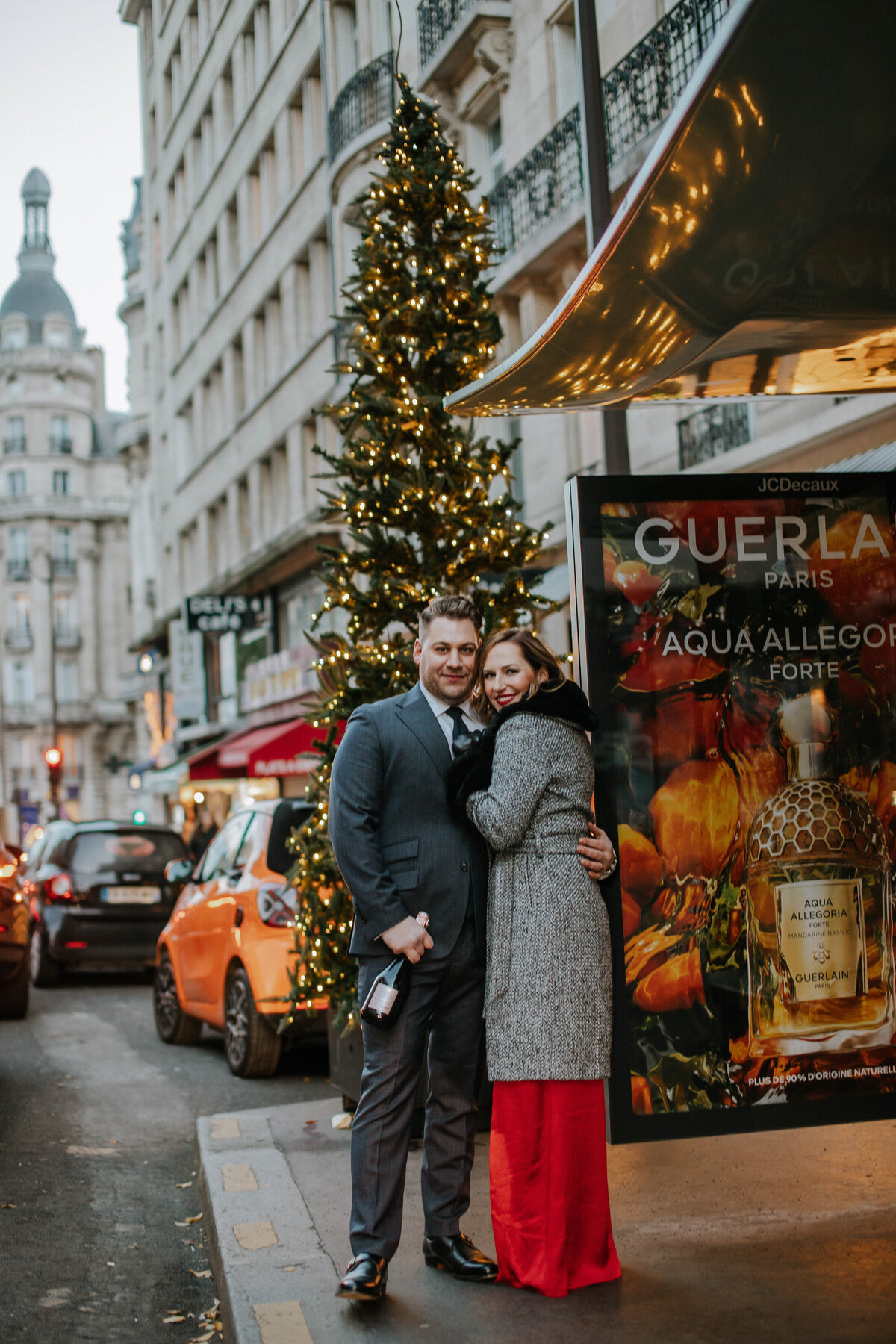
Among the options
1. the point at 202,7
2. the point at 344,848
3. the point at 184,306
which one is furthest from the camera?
the point at 184,306

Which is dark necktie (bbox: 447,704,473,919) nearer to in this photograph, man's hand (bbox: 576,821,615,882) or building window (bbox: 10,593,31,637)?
man's hand (bbox: 576,821,615,882)

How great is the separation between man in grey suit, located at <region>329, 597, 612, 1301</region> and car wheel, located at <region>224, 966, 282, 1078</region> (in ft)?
15.3

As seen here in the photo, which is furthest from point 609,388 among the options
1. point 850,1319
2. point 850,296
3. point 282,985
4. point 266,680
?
point 266,680

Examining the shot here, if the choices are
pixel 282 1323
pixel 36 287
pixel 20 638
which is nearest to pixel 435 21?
pixel 282 1323

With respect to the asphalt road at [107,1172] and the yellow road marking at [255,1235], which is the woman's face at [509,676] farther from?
the asphalt road at [107,1172]

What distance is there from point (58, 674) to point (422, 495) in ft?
301

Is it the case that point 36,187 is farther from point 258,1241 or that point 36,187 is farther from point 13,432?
point 258,1241

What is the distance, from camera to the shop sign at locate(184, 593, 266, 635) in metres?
32.8

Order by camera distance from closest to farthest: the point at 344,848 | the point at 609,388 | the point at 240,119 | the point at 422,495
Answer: the point at 344,848 → the point at 609,388 → the point at 422,495 → the point at 240,119

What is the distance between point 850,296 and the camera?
437 centimetres

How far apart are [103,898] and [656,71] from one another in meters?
10.6

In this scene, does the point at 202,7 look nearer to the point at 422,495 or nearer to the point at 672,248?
the point at 422,495

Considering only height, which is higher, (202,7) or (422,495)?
(202,7)

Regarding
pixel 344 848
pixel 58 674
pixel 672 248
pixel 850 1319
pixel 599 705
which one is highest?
pixel 58 674
